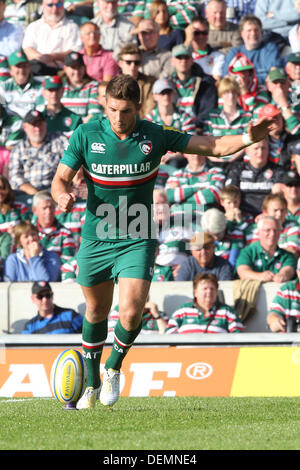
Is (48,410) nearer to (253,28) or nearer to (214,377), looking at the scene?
(214,377)

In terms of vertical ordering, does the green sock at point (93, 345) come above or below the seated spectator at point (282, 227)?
above

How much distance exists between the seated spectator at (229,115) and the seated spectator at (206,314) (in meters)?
3.28

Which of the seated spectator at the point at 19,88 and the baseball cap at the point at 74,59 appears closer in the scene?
the baseball cap at the point at 74,59

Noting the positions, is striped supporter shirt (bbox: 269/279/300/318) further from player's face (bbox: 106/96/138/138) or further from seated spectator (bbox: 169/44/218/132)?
player's face (bbox: 106/96/138/138)

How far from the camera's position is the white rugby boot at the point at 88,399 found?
25.5 feet

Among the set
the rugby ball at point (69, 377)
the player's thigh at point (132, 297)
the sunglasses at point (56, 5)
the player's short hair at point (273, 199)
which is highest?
the player's thigh at point (132, 297)

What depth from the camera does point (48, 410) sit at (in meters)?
7.61

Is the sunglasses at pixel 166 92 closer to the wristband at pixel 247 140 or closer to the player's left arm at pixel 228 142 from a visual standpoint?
the player's left arm at pixel 228 142

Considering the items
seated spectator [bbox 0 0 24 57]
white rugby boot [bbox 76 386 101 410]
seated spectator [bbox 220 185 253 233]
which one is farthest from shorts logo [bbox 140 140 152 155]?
seated spectator [bbox 0 0 24 57]

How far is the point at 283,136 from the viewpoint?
13484 millimetres

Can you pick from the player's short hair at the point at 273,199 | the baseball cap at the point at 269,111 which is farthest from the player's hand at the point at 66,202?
the player's short hair at the point at 273,199

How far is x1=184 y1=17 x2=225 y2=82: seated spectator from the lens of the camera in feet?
49.4

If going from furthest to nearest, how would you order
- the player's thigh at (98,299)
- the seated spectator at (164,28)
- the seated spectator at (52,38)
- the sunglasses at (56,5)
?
the sunglasses at (56,5), the seated spectator at (52,38), the seated spectator at (164,28), the player's thigh at (98,299)

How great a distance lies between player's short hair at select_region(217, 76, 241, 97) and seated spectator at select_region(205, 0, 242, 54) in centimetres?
196
